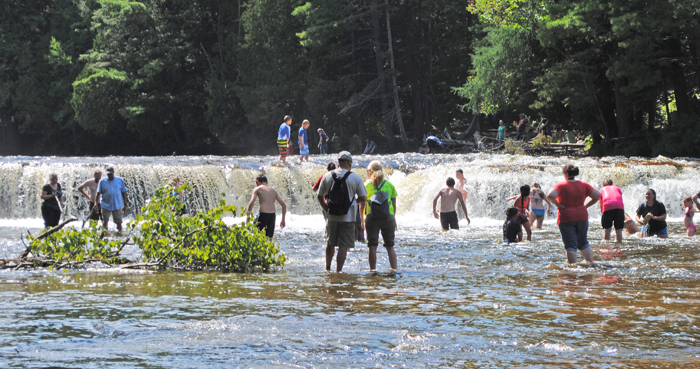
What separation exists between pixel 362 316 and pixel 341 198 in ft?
8.07

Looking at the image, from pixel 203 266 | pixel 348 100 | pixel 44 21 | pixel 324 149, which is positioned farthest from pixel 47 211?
pixel 44 21

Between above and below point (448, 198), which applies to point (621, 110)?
above

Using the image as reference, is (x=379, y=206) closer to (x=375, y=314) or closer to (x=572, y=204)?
(x=572, y=204)

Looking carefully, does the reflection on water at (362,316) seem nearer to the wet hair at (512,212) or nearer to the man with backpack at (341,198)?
the man with backpack at (341,198)

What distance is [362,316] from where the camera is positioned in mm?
7129

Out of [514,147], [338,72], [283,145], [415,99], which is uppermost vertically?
[338,72]

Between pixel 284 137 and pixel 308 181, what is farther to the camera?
pixel 308 181

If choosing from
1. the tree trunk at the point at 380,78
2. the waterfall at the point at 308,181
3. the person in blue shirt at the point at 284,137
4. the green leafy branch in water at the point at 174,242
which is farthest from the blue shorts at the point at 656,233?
the tree trunk at the point at 380,78

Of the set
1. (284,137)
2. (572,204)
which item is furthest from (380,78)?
(572,204)

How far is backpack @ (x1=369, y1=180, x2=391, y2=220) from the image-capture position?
9969 mm

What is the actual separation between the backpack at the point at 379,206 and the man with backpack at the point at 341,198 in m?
0.38

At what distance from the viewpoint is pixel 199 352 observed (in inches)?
229

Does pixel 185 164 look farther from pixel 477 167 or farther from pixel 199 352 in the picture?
pixel 199 352

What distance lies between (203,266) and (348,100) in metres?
33.1
